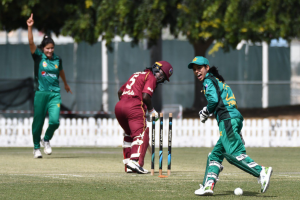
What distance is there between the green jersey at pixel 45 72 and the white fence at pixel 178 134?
22.2ft

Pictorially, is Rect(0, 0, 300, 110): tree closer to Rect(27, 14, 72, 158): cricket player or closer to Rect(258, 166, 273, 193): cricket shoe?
Rect(27, 14, 72, 158): cricket player

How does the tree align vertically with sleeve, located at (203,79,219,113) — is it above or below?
above

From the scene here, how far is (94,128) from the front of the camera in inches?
793

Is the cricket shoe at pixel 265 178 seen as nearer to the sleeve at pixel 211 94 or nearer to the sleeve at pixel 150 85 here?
the sleeve at pixel 211 94

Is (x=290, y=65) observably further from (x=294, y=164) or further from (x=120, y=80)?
(x=294, y=164)

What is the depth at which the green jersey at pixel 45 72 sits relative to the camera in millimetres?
12984

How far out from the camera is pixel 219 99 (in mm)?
7844

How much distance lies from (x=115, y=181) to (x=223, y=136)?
1.94 meters

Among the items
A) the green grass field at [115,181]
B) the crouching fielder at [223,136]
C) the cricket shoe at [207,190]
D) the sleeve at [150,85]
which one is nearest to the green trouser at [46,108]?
the green grass field at [115,181]

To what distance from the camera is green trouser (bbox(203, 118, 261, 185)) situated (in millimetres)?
7617

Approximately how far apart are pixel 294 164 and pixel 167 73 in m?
3.71

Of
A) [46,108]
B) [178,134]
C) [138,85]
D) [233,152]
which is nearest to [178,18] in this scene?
[178,134]

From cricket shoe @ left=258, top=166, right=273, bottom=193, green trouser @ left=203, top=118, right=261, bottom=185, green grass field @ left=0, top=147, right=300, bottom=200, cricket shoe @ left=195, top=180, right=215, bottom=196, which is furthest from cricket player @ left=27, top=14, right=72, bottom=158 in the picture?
cricket shoe @ left=258, top=166, right=273, bottom=193

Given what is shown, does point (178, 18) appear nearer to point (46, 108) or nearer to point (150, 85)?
point (46, 108)
